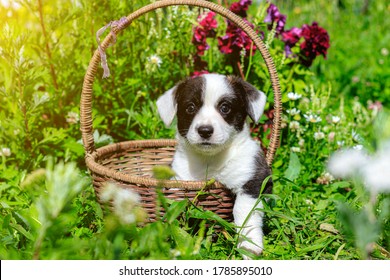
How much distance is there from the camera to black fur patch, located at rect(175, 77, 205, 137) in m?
2.70

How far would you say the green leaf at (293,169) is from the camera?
340cm

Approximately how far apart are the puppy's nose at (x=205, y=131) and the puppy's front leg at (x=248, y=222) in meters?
0.38

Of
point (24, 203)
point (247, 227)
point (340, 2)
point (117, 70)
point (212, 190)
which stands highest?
point (340, 2)

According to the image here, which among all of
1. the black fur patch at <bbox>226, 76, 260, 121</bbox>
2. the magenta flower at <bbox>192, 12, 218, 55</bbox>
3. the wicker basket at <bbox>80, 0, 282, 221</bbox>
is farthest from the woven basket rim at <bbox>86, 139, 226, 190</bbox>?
the magenta flower at <bbox>192, 12, 218, 55</bbox>

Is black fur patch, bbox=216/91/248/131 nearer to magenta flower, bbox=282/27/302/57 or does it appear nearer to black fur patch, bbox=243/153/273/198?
black fur patch, bbox=243/153/273/198

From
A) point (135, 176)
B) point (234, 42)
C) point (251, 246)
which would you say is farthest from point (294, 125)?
point (135, 176)

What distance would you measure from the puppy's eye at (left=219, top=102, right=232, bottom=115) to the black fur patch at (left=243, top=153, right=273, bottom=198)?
0.32 meters

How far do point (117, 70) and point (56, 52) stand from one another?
1.67 feet

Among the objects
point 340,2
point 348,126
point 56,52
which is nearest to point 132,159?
point 56,52

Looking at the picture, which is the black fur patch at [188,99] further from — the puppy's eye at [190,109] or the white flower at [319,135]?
the white flower at [319,135]

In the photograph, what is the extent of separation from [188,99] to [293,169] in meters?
Answer: 1.14

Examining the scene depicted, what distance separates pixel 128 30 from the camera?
3873 mm
